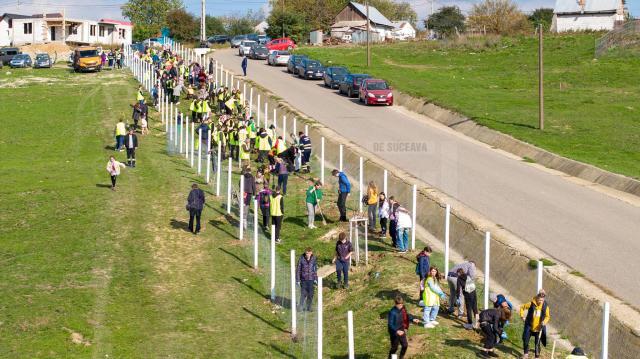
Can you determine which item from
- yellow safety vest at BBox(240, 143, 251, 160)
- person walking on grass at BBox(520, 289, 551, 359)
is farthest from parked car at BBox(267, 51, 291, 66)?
person walking on grass at BBox(520, 289, 551, 359)

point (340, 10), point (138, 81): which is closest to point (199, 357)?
point (138, 81)

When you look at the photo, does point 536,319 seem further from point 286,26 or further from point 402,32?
point 402,32

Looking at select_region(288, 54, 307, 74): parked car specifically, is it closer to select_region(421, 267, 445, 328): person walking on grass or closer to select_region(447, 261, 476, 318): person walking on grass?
select_region(447, 261, 476, 318): person walking on grass

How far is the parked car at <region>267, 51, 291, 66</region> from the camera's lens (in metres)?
65.4

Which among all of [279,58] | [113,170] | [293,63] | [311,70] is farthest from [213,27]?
[113,170]

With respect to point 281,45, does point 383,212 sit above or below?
below

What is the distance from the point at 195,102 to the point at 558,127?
1535 cm

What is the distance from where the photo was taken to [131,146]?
32.0m

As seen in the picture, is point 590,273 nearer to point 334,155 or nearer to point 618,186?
point 618,186

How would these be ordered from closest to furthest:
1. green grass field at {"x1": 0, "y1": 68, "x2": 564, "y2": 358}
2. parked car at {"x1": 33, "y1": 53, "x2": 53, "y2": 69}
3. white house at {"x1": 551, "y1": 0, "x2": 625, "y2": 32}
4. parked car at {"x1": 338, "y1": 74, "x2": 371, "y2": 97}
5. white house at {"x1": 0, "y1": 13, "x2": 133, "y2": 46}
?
green grass field at {"x1": 0, "y1": 68, "x2": 564, "y2": 358}
parked car at {"x1": 338, "y1": 74, "x2": 371, "y2": 97}
parked car at {"x1": 33, "y1": 53, "x2": 53, "y2": 69}
white house at {"x1": 551, "y1": 0, "x2": 625, "y2": 32}
white house at {"x1": 0, "y1": 13, "x2": 133, "y2": 46}

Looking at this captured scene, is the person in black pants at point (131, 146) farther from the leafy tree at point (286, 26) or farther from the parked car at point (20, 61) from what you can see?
the leafy tree at point (286, 26)

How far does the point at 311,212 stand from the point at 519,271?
7314 millimetres

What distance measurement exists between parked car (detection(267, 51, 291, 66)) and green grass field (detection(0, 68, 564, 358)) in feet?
107

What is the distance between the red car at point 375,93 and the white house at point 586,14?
144ft
